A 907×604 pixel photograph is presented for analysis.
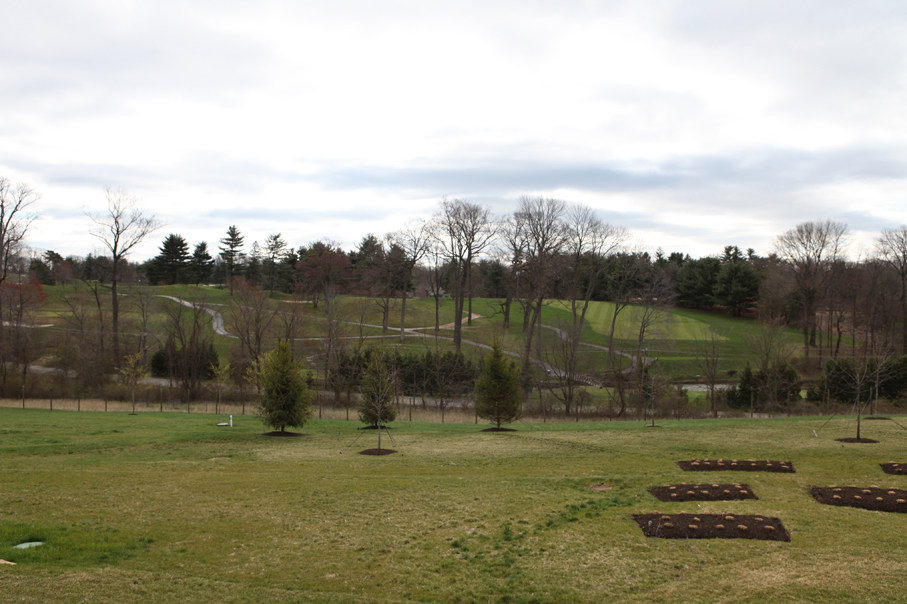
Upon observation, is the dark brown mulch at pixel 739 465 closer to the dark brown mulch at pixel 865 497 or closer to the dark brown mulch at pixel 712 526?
the dark brown mulch at pixel 865 497

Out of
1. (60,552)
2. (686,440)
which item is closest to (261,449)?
(60,552)

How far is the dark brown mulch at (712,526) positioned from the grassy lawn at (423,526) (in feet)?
1.22

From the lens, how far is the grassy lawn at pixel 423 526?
9.73 metres

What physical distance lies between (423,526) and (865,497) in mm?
11201

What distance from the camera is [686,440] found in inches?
995

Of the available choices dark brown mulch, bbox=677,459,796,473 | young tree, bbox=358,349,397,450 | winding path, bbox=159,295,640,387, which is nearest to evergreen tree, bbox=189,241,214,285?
winding path, bbox=159,295,640,387

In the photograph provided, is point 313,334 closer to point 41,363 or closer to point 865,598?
point 41,363

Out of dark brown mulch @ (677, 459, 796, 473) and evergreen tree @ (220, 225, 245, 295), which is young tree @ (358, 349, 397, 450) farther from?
evergreen tree @ (220, 225, 245, 295)

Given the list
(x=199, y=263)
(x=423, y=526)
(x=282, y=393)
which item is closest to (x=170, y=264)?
(x=199, y=263)

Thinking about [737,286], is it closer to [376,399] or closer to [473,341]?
[473,341]

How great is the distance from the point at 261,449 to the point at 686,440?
18.3 meters

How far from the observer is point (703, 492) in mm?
15594

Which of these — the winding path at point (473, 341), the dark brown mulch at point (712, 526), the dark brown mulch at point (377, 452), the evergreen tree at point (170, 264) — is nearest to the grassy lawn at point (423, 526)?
the dark brown mulch at point (712, 526)

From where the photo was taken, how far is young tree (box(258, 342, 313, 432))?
29.1m
